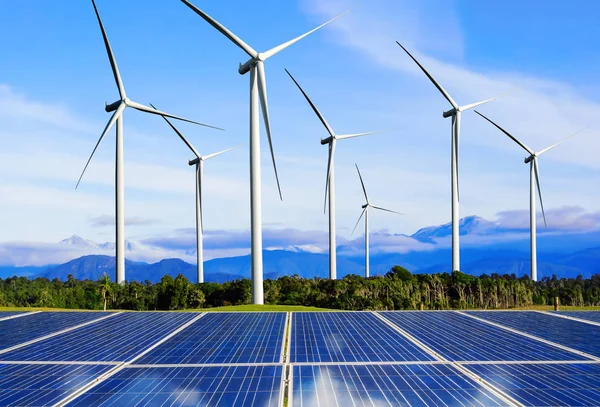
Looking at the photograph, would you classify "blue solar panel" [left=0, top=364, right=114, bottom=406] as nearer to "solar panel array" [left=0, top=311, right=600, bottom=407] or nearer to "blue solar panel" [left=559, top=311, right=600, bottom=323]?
"solar panel array" [left=0, top=311, right=600, bottom=407]

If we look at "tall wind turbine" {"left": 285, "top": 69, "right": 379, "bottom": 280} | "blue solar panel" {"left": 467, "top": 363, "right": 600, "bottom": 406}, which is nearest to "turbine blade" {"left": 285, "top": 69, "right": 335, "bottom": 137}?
"tall wind turbine" {"left": 285, "top": 69, "right": 379, "bottom": 280}

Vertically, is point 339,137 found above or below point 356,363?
above

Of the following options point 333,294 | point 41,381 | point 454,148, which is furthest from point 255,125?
point 333,294

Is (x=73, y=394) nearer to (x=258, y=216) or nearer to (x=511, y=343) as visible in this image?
(x=511, y=343)

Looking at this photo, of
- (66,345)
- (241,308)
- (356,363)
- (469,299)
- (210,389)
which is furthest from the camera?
(469,299)

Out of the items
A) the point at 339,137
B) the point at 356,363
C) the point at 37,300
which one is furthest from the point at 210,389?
the point at 37,300

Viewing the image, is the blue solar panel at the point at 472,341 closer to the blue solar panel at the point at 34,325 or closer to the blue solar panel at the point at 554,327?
the blue solar panel at the point at 554,327
